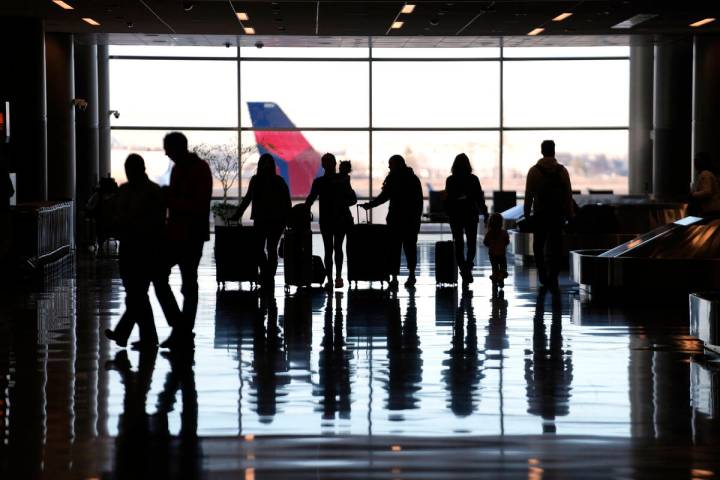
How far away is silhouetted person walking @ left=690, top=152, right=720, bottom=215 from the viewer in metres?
14.3

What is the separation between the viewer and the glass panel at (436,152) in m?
31.5

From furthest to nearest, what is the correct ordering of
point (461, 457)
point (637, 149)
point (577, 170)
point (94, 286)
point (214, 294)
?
point (577, 170) < point (637, 149) < point (94, 286) < point (214, 294) < point (461, 457)

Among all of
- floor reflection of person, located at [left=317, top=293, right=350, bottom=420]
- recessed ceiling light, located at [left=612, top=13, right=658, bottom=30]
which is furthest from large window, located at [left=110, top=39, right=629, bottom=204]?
floor reflection of person, located at [left=317, top=293, right=350, bottom=420]

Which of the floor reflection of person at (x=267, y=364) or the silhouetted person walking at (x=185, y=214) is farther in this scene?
the silhouetted person walking at (x=185, y=214)

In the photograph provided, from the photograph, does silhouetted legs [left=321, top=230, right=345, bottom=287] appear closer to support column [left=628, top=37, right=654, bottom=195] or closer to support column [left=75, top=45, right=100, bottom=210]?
support column [left=75, top=45, right=100, bottom=210]

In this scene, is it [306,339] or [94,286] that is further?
[94,286]

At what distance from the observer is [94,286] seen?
46.9 ft

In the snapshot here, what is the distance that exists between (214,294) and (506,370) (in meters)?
6.04

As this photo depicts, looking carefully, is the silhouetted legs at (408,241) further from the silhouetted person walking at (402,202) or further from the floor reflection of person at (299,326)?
the floor reflection of person at (299,326)

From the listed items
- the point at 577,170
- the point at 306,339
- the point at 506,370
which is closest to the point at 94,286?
the point at 306,339

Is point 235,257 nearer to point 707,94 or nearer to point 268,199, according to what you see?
point 268,199

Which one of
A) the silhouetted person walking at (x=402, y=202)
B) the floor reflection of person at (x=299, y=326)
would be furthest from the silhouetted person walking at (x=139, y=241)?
the silhouetted person walking at (x=402, y=202)

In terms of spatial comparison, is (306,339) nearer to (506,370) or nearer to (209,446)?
(506,370)

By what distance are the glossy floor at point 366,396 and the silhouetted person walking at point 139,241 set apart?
36cm
